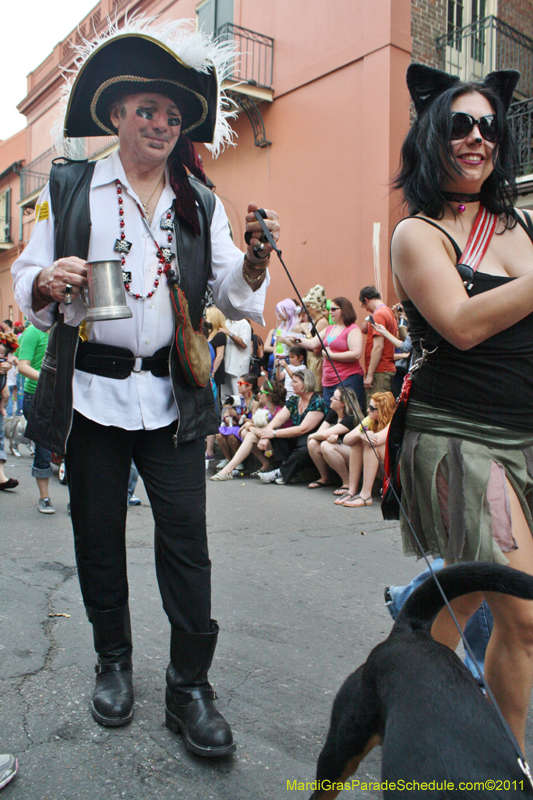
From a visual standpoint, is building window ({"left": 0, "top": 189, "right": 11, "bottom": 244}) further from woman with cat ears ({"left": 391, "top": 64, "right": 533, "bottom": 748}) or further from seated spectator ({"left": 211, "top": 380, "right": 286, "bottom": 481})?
woman with cat ears ({"left": 391, "top": 64, "right": 533, "bottom": 748})

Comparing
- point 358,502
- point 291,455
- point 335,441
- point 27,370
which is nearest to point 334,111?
Result: point 291,455

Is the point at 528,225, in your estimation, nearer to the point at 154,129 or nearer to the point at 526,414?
the point at 526,414

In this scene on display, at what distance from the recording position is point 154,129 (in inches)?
89.8

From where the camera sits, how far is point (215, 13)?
44.4 feet

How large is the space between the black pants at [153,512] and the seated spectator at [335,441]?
4.84 metres

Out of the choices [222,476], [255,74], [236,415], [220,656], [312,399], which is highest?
[255,74]

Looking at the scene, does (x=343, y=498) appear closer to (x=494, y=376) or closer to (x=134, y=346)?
(x=134, y=346)

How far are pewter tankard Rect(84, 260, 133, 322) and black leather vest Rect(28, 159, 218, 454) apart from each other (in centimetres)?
28

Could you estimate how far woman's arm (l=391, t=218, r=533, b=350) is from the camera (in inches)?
68.8

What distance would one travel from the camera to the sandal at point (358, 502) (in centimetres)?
663

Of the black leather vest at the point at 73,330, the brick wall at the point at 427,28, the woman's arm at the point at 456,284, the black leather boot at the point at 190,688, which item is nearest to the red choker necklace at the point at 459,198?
the woman's arm at the point at 456,284

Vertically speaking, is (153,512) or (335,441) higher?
(153,512)

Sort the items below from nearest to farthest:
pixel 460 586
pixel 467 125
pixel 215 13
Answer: pixel 460 586 < pixel 467 125 < pixel 215 13

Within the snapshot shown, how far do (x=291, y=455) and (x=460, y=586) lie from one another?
6.39 m
